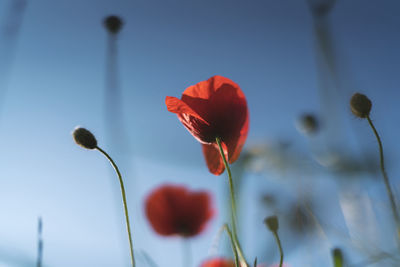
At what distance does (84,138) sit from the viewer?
38 cm

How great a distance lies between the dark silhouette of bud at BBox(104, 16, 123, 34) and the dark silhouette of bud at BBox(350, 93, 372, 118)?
0.24 metres

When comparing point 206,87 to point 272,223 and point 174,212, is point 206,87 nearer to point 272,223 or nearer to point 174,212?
point 272,223

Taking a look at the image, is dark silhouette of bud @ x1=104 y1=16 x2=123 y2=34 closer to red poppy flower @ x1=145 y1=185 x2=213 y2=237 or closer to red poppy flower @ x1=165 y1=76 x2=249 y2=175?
red poppy flower @ x1=165 y1=76 x2=249 y2=175

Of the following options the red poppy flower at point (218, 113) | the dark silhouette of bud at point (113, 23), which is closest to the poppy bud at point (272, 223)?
the red poppy flower at point (218, 113)

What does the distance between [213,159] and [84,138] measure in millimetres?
155

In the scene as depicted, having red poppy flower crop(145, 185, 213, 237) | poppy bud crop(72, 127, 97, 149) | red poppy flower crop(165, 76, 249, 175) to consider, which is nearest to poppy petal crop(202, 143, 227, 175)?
red poppy flower crop(165, 76, 249, 175)

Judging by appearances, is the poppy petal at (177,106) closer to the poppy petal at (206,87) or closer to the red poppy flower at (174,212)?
the poppy petal at (206,87)

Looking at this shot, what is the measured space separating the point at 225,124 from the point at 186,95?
0.18 ft

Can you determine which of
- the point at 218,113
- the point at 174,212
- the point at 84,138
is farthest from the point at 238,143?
the point at 174,212

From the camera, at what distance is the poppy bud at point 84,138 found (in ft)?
1.25

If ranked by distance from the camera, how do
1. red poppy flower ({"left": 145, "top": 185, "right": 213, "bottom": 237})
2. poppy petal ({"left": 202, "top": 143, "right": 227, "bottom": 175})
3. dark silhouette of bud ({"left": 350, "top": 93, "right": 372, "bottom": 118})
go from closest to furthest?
dark silhouette of bud ({"left": 350, "top": 93, "right": 372, "bottom": 118}) < poppy petal ({"left": 202, "top": 143, "right": 227, "bottom": 175}) < red poppy flower ({"left": 145, "top": 185, "right": 213, "bottom": 237})

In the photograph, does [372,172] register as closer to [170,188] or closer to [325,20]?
[325,20]

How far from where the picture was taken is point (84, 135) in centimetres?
38

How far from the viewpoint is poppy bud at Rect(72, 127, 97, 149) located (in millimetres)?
380
